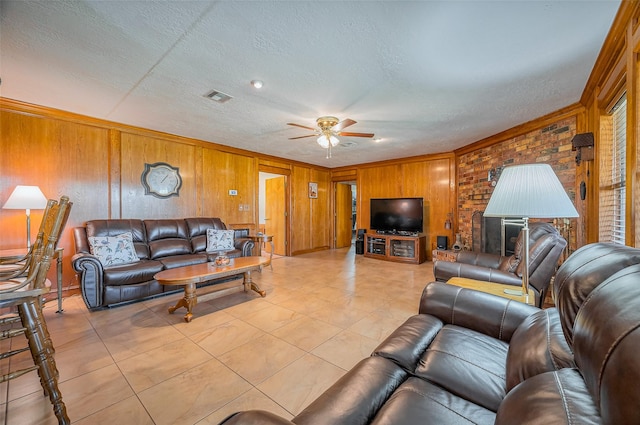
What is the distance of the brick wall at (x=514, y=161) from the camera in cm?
308

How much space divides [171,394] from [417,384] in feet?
4.94

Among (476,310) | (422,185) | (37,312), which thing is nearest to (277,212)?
(422,185)

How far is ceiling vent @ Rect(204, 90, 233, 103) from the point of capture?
271 cm

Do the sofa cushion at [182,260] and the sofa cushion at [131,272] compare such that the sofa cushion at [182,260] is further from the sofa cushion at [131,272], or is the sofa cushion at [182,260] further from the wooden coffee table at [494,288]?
the wooden coffee table at [494,288]

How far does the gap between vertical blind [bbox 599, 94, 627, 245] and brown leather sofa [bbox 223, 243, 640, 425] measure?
5.88 feet

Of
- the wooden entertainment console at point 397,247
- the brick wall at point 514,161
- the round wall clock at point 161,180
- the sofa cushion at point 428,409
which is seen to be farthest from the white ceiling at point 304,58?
the wooden entertainment console at point 397,247

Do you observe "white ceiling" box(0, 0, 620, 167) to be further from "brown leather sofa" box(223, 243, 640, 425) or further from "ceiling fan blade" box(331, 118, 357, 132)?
"brown leather sofa" box(223, 243, 640, 425)

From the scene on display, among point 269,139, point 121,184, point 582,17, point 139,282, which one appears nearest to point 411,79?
point 582,17

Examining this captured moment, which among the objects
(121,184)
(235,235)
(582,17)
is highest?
(582,17)

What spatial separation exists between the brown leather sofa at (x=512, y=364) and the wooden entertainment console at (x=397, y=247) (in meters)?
3.98

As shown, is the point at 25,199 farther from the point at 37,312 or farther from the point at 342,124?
the point at 342,124

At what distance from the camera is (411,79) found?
2.41 meters

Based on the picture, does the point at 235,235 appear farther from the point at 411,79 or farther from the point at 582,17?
the point at 582,17

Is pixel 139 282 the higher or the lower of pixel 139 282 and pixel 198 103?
the lower
